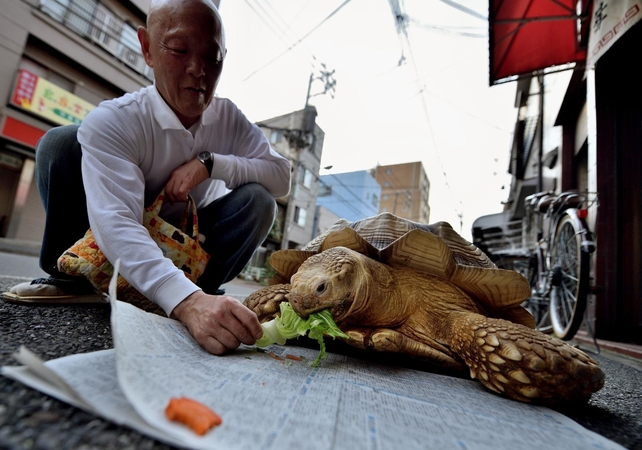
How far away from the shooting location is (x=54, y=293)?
1579 mm

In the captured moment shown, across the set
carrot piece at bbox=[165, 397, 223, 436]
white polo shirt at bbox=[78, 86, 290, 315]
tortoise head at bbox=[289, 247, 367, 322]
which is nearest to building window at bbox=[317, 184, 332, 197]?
white polo shirt at bbox=[78, 86, 290, 315]

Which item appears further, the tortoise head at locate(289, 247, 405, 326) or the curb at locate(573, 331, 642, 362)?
the curb at locate(573, 331, 642, 362)

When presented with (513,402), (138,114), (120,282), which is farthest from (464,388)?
(138,114)

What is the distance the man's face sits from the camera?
1494 mm

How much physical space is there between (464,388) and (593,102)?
13.8ft

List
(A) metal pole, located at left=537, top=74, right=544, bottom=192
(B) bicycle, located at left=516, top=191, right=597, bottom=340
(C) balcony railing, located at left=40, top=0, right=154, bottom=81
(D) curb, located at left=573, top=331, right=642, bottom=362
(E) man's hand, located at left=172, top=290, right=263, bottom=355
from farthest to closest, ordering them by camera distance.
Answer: (C) balcony railing, located at left=40, top=0, right=154, bottom=81, (A) metal pole, located at left=537, top=74, right=544, bottom=192, (B) bicycle, located at left=516, top=191, right=597, bottom=340, (D) curb, located at left=573, top=331, right=642, bottom=362, (E) man's hand, located at left=172, top=290, right=263, bottom=355

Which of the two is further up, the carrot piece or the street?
the carrot piece

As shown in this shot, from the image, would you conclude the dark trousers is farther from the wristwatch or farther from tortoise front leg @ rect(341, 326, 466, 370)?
tortoise front leg @ rect(341, 326, 466, 370)

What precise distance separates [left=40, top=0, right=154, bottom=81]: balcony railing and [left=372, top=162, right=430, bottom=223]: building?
68.3ft

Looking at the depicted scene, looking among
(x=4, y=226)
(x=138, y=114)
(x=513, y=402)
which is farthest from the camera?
(x=4, y=226)

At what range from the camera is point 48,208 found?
5.47 ft

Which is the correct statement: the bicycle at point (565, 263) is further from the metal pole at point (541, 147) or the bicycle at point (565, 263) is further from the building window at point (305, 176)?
the building window at point (305, 176)

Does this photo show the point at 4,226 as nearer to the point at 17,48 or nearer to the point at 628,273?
the point at 17,48

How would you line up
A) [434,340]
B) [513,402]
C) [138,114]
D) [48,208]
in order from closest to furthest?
[513,402], [434,340], [138,114], [48,208]
